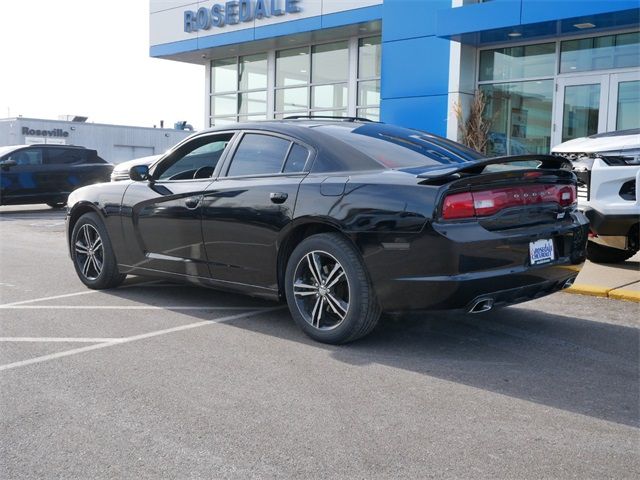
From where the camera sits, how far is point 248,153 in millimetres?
5547

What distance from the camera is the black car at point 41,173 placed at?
56.4 ft

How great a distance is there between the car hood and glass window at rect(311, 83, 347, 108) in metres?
11.0

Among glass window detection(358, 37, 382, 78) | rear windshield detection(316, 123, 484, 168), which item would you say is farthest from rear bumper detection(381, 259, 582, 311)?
glass window detection(358, 37, 382, 78)

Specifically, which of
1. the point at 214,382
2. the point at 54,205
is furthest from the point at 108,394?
the point at 54,205

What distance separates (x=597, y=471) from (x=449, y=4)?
498 inches

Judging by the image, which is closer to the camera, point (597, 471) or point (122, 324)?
point (597, 471)

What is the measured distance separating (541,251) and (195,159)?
2.90m

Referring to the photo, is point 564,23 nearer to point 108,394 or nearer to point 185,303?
point 185,303

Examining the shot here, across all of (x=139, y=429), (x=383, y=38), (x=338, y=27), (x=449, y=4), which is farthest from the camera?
(x=338, y=27)

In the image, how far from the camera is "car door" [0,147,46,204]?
1708 centimetres

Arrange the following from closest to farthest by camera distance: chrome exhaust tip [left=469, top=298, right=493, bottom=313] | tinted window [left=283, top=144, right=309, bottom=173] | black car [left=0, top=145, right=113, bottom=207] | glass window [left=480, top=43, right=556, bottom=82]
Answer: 1. chrome exhaust tip [left=469, top=298, right=493, bottom=313]
2. tinted window [left=283, top=144, right=309, bottom=173]
3. glass window [left=480, top=43, right=556, bottom=82]
4. black car [left=0, top=145, right=113, bottom=207]

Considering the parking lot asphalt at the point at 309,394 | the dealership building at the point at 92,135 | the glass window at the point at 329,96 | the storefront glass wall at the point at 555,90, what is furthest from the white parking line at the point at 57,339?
the dealership building at the point at 92,135

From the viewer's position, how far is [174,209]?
19.1 ft

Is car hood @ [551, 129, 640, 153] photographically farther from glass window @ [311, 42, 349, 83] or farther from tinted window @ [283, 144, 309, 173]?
glass window @ [311, 42, 349, 83]
